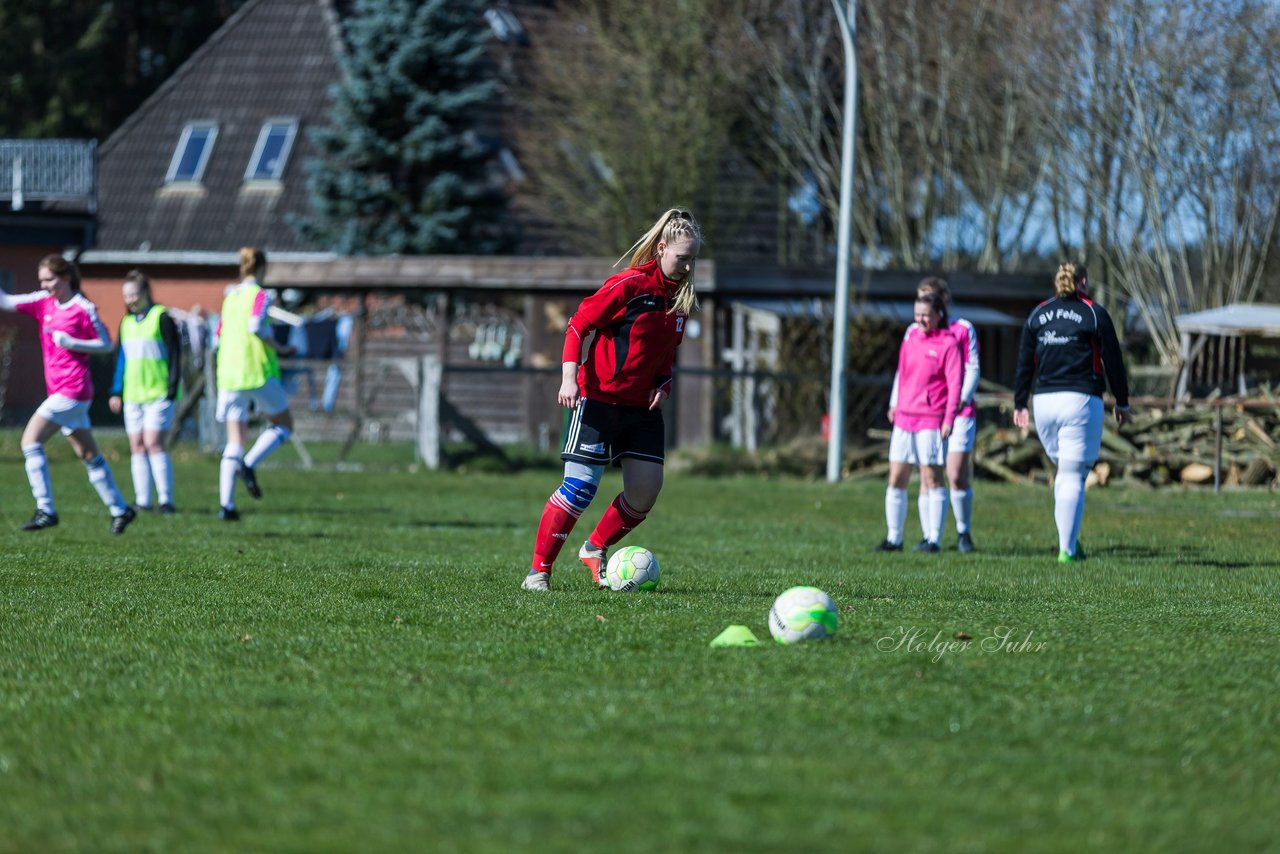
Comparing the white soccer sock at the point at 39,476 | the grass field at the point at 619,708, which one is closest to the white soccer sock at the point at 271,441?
the white soccer sock at the point at 39,476

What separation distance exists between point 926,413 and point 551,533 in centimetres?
440

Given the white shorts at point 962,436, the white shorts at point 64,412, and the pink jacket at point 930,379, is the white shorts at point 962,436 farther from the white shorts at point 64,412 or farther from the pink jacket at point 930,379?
the white shorts at point 64,412

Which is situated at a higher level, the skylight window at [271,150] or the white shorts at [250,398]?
the skylight window at [271,150]

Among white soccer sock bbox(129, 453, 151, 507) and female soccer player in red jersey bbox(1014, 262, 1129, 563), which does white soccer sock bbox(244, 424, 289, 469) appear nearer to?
white soccer sock bbox(129, 453, 151, 507)

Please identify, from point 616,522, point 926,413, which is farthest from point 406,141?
point 616,522

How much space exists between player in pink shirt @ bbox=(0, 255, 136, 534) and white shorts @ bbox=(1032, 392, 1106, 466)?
6.68 m

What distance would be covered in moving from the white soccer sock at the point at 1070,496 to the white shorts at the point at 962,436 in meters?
1.14

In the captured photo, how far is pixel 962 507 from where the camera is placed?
12914mm

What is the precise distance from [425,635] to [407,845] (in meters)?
3.26

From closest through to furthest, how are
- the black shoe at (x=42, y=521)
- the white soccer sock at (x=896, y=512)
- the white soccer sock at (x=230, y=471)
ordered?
the black shoe at (x=42, y=521)
the white soccer sock at (x=896, y=512)
the white soccer sock at (x=230, y=471)

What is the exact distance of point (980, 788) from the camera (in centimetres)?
469

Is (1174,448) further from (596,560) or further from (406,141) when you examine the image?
(406,141)

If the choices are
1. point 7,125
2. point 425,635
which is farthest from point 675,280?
point 7,125

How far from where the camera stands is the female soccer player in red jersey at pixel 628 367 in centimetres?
855
